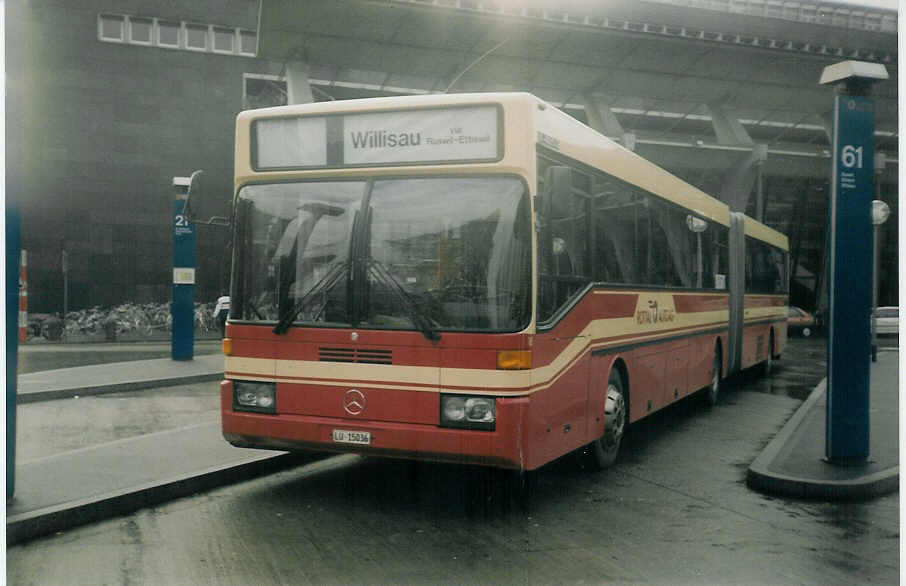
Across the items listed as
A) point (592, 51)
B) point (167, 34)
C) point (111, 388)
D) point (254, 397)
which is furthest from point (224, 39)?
point (254, 397)

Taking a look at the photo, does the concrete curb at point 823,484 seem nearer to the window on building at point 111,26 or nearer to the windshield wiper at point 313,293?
the windshield wiper at point 313,293

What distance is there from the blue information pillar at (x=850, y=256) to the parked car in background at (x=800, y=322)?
25473 mm

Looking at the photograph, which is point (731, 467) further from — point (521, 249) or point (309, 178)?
point (309, 178)

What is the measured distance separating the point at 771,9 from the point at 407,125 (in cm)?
2276

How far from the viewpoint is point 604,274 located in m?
7.88

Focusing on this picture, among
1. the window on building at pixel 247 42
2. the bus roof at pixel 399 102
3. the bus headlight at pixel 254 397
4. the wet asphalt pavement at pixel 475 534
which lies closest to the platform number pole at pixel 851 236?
the wet asphalt pavement at pixel 475 534

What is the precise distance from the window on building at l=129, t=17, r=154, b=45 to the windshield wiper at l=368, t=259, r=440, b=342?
25512 millimetres

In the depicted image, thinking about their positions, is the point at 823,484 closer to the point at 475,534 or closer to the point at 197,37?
the point at 475,534

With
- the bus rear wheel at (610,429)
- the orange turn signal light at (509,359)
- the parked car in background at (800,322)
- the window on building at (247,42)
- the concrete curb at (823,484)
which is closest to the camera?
the orange turn signal light at (509,359)

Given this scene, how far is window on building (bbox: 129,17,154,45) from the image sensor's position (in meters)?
29.0

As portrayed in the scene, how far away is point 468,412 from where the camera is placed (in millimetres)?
6195

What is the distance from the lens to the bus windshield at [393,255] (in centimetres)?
620

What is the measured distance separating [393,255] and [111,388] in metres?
8.63

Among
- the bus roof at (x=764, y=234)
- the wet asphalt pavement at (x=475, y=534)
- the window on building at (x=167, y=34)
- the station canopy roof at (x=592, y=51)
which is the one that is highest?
the window on building at (x=167, y=34)
